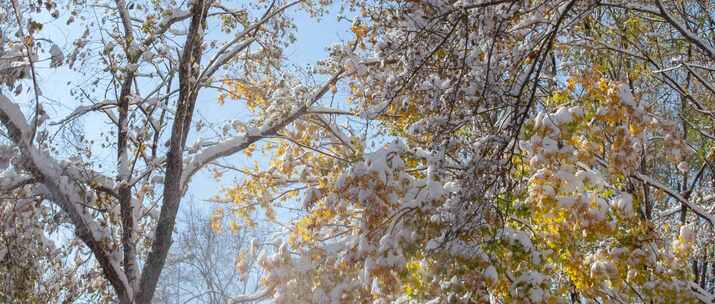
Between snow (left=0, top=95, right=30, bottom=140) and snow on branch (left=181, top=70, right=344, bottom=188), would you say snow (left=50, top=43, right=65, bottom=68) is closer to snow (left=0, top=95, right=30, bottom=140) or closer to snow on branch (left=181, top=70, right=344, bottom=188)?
snow (left=0, top=95, right=30, bottom=140)

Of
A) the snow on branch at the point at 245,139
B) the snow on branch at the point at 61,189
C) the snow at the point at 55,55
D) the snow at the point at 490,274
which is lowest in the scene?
the snow at the point at 490,274

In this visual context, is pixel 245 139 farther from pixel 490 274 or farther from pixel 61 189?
pixel 490 274

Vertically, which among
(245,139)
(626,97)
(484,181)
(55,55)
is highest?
(245,139)

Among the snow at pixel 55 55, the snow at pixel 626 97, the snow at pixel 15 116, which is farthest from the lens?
the snow at pixel 15 116

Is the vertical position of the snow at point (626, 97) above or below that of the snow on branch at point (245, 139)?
below

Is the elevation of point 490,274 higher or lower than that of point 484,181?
lower

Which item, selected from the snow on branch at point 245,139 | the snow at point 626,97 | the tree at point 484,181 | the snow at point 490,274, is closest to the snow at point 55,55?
the snow on branch at point 245,139

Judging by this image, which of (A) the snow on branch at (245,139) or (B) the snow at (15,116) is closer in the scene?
(B) the snow at (15,116)

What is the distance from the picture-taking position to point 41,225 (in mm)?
8672

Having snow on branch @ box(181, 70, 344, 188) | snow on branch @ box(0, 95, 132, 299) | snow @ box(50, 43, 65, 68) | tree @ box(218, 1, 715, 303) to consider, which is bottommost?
tree @ box(218, 1, 715, 303)

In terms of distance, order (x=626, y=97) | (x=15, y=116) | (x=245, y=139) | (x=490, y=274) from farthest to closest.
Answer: (x=245, y=139)
(x=15, y=116)
(x=626, y=97)
(x=490, y=274)

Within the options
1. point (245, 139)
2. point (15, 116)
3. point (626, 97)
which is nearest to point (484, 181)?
point (626, 97)

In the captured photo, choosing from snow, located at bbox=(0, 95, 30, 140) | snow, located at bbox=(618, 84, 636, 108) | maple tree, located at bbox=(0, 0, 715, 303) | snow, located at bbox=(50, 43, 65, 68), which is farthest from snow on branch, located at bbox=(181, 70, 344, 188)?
snow, located at bbox=(618, 84, 636, 108)

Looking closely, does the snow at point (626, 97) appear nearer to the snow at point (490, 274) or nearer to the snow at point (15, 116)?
the snow at point (490, 274)
